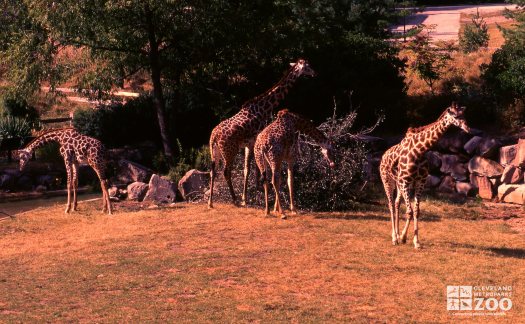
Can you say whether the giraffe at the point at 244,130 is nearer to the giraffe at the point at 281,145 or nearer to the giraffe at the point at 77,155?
the giraffe at the point at 281,145

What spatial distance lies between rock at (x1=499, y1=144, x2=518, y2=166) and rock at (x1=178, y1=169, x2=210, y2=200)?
9.75 m

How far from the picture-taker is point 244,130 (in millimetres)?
23000

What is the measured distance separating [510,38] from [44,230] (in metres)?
21.0

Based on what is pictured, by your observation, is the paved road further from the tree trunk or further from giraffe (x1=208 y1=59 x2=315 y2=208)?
giraffe (x1=208 y1=59 x2=315 y2=208)

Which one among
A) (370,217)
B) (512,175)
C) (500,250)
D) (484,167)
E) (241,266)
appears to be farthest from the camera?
(484,167)

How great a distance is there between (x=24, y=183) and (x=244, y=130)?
983 cm

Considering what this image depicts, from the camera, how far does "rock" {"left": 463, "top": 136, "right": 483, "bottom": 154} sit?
27.8 meters

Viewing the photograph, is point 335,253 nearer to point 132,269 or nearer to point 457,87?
point 132,269

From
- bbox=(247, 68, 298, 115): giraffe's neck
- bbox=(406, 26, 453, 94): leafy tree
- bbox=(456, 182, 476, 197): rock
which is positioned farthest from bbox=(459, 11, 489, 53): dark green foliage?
bbox=(247, 68, 298, 115): giraffe's neck

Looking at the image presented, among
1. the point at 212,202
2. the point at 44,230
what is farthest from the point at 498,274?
the point at 44,230

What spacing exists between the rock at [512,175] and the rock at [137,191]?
1146 centimetres

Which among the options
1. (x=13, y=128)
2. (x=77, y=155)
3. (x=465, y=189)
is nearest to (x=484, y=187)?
(x=465, y=189)

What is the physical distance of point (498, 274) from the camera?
16531 millimetres

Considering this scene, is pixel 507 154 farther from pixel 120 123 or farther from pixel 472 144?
pixel 120 123
